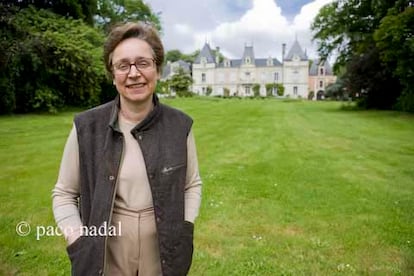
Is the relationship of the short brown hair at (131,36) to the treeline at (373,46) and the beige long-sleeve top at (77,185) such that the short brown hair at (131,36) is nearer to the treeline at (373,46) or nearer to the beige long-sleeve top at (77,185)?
the beige long-sleeve top at (77,185)

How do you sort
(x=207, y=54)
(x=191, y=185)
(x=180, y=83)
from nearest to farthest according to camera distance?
(x=191, y=185) < (x=180, y=83) < (x=207, y=54)

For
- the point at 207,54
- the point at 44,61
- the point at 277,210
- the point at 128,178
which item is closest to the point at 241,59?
the point at 207,54

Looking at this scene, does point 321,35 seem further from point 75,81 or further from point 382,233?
point 382,233

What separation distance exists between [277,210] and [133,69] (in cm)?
393

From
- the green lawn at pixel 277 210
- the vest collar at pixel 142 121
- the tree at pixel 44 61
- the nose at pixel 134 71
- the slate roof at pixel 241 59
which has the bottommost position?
the green lawn at pixel 277 210

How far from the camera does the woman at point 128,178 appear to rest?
159 cm

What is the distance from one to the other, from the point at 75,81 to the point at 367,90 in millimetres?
18396

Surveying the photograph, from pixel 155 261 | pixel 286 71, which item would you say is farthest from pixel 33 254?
pixel 286 71

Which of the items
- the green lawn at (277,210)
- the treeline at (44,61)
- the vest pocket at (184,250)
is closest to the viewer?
the vest pocket at (184,250)

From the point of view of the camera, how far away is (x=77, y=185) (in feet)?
5.42

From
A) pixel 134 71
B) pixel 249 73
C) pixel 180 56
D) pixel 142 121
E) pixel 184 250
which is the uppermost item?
pixel 180 56

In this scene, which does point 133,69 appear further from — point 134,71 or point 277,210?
point 277,210
